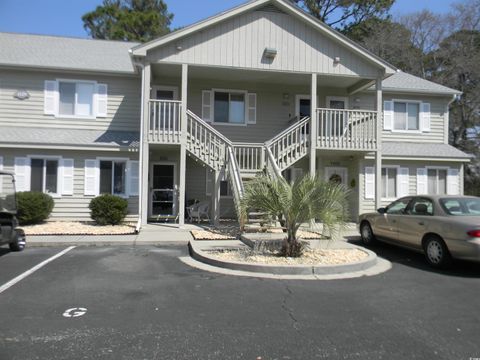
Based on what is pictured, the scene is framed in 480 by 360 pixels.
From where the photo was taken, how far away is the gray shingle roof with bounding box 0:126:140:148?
14.2 metres

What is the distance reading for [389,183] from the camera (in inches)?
687

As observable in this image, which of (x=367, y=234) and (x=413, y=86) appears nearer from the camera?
(x=367, y=234)

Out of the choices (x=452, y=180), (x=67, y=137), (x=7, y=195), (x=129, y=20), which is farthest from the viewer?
(x=129, y=20)

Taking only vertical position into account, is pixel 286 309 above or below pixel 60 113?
below

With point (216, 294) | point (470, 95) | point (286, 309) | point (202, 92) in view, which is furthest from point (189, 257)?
point (470, 95)

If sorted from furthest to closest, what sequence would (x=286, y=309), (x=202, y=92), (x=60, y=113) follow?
(x=202, y=92) → (x=60, y=113) → (x=286, y=309)

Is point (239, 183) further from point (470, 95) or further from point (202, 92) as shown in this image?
point (470, 95)

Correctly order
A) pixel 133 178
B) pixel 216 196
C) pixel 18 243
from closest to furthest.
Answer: pixel 18 243
pixel 216 196
pixel 133 178

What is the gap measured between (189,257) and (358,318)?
15.2 ft

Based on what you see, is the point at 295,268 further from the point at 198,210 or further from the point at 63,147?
the point at 63,147

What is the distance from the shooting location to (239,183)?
11.8m

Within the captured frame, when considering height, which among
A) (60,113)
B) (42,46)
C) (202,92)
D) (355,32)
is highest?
(355,32)

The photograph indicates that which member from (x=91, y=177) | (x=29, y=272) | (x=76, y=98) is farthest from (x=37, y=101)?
(x=29, y=272)

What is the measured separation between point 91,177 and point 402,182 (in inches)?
512
